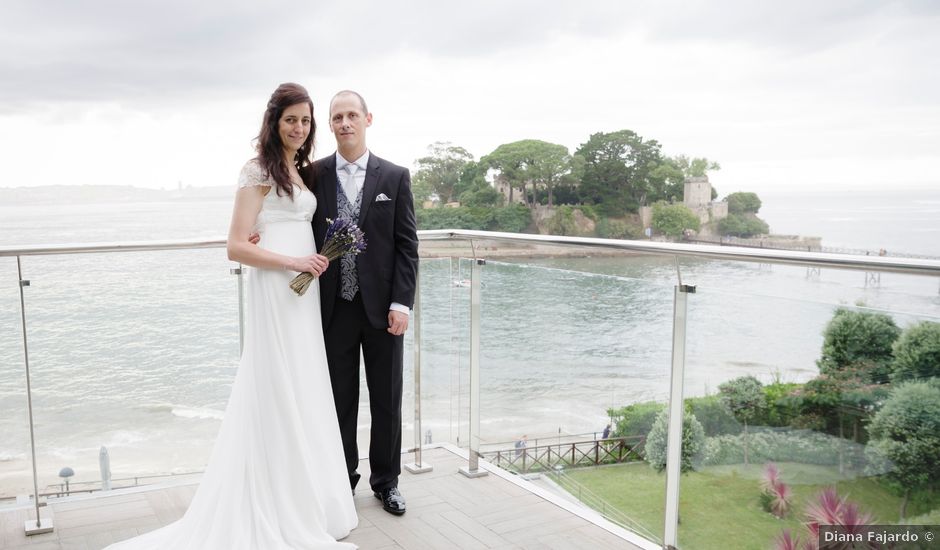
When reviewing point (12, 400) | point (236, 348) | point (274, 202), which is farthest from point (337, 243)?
point (12, 400)

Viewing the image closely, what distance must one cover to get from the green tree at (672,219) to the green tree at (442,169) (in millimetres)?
22498

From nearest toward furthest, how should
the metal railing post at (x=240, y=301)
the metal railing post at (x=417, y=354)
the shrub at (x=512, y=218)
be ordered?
the metal railing post at (x=240, y=301), the metal railing post at (x=417, y=354), the shrub at (x=512, y=218)

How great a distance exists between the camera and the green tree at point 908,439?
1.64 metres

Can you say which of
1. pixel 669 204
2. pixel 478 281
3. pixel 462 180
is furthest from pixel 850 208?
pixel 478 281

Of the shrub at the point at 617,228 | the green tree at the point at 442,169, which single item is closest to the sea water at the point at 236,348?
the green tree at the point at 442,169

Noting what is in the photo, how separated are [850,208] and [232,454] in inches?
5122

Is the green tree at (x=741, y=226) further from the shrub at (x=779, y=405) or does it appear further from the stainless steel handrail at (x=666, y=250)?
the shrub at (x=779, y=405)

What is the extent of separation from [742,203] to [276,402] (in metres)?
90.5

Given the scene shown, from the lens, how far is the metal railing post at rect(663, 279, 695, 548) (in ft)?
7.19

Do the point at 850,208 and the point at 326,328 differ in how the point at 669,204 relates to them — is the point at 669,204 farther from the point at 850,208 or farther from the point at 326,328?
the point at 326,328

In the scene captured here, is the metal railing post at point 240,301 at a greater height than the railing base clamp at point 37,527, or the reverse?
the metal railing post at point 240,301

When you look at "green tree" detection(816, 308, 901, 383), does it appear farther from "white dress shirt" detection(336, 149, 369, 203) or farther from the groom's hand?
"white dress shirt" detection(336, 149, 369, 203)

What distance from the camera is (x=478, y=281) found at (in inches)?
126

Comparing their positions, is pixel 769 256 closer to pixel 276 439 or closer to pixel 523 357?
pixel 523 357
